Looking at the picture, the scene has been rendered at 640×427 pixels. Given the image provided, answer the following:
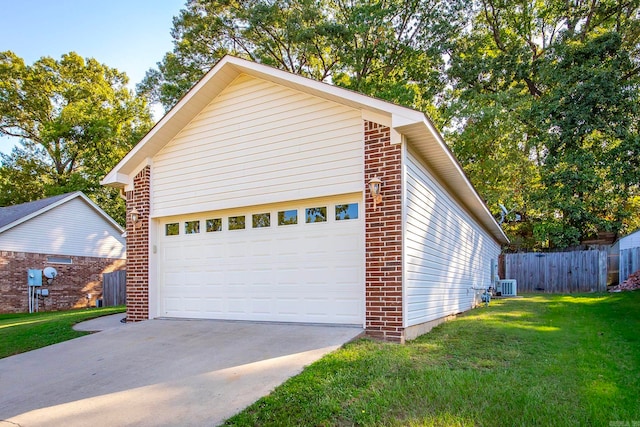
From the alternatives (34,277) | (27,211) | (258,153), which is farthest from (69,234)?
(258,153)

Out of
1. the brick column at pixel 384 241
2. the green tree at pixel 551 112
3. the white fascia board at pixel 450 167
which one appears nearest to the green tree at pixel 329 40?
the green tree at pixel 551 112

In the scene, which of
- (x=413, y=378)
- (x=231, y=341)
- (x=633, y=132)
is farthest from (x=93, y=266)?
(x=633, y=132)

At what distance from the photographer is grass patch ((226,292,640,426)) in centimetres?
344

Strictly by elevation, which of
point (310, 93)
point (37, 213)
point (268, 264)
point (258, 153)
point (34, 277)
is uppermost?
point (310, 93)

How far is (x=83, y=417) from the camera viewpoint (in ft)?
12.3

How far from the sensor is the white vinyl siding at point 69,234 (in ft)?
59.1

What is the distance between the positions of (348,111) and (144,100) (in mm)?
26018

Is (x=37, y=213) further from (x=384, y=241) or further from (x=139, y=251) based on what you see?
(x=384, y=241)

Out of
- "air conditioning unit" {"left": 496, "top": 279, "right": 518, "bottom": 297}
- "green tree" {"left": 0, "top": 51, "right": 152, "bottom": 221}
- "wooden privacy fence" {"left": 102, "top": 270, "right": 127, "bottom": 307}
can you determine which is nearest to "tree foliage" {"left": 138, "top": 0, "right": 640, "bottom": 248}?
"air conditioning unit" {"left": 496, "top": 279, "right": 518, "bottom": 297}

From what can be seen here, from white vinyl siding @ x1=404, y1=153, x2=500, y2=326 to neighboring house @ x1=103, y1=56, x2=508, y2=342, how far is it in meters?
0.05

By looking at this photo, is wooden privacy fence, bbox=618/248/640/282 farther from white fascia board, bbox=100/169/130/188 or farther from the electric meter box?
the electric meter box

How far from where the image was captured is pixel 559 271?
1730cm

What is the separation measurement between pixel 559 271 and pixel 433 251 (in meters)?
12.5

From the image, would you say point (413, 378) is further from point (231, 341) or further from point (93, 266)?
point (93, 266)
